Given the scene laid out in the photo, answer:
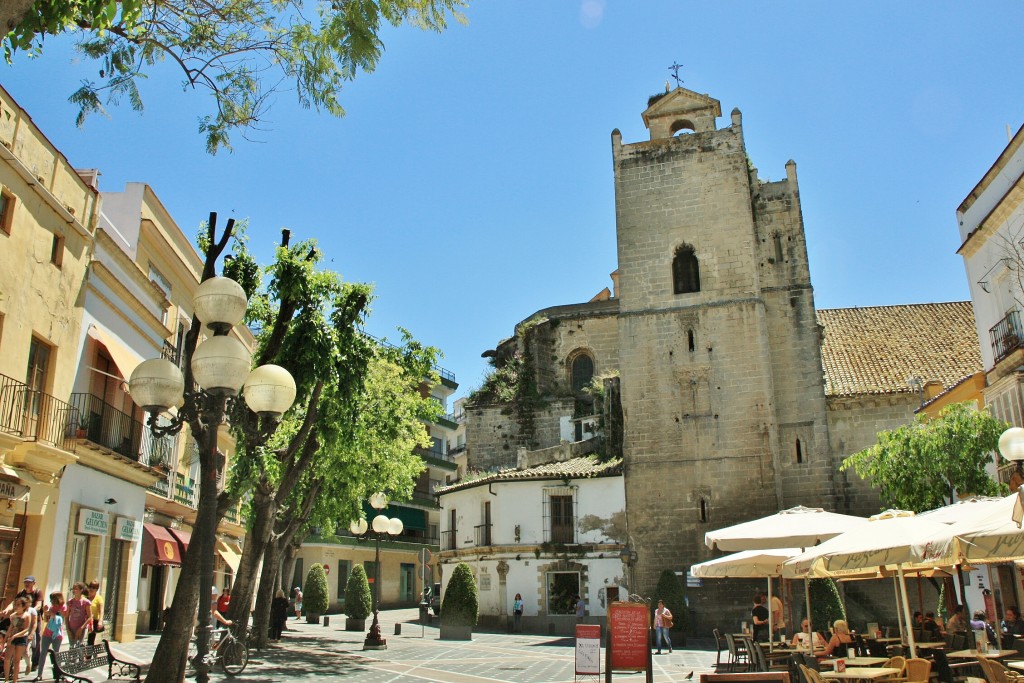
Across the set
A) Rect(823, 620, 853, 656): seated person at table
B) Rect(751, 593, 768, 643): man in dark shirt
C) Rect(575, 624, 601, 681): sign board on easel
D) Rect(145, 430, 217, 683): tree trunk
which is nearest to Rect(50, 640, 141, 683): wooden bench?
Rect(145, 430, 217, 683): tree trunk

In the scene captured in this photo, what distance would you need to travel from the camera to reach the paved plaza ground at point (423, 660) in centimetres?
1451

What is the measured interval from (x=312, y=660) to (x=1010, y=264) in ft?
52.8

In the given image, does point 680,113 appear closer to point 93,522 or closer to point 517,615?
point 517,615

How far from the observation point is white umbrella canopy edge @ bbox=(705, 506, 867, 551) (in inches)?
528

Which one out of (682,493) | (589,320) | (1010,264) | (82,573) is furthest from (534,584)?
(1010,264)

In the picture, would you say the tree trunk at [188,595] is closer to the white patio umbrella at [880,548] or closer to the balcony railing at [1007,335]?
the white patio umbrella at [880,548]

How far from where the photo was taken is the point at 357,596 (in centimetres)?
2862

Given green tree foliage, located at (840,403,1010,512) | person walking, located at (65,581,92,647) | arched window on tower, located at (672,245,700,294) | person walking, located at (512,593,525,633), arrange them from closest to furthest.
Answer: person walking, located at (65,581,92,647), green tree foliage, located at (840,403,1010,512), person walking, located at (512,593,525,633), arched window on tower, located at (672,245,700,294)

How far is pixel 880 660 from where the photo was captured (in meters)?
11.0

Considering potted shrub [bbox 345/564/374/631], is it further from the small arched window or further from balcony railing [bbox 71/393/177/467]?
the small arched window

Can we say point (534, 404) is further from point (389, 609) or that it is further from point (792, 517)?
point (792, 517)

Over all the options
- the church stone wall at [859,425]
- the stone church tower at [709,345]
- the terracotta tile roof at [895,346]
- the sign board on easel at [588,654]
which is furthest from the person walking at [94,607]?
the terracotta tile roof at [895,346]

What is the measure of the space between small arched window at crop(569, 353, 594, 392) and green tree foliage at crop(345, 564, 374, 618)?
579 inches

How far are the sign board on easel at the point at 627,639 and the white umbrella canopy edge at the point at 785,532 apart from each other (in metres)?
3.16
